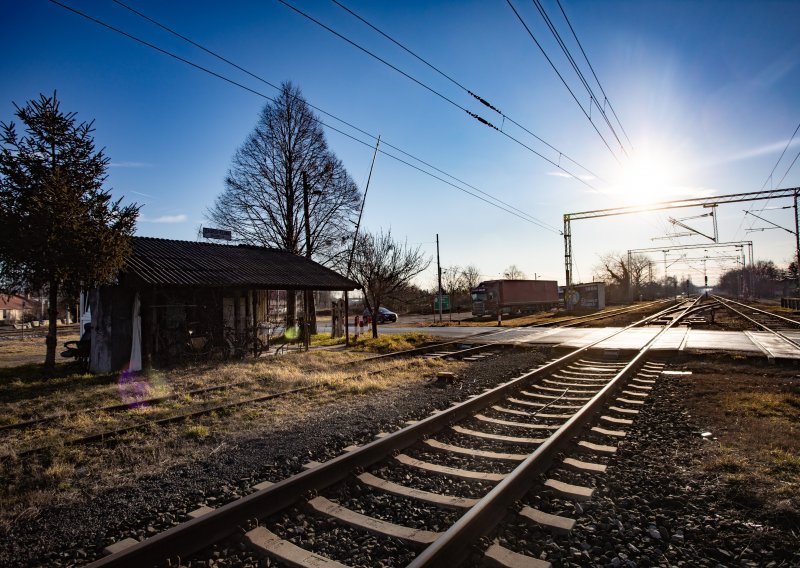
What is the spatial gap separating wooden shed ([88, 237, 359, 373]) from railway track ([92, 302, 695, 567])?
1119 cm

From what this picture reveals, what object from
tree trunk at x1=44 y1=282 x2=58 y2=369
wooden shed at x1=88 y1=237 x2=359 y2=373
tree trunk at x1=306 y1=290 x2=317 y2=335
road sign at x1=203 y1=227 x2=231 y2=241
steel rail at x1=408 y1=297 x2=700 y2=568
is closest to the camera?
steel rail at x1=408 y1=297 x2=700 y2=568

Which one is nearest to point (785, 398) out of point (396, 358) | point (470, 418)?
point (470, 418)

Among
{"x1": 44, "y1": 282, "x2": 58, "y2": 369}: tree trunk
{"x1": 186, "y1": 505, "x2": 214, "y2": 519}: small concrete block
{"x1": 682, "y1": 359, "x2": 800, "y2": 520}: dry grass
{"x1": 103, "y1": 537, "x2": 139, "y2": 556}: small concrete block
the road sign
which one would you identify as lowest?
{"x1": 682, "y1": 359, "x2": 800, "y2": 520}: dry grass

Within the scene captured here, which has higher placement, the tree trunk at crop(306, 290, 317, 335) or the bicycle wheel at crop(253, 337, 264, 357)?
the tree trunk at crop(306, 290, 317, 335)

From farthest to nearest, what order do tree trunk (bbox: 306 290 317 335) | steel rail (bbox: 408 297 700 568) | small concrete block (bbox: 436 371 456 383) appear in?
tree trunk (bbox: 306 290 317 335), small concrete block (bbox: 436 371 456 383), steel rail (bbox: 408 297 700 568)

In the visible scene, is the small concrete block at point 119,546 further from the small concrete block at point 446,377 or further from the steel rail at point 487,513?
the small concrete block at point 446,377

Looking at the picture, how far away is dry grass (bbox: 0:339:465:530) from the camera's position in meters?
5.25

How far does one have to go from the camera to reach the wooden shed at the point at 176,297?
13930 millimetres

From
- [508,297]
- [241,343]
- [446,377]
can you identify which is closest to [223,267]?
[241,343]

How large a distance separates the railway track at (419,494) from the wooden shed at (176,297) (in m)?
11.2

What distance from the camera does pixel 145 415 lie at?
828 centimetres

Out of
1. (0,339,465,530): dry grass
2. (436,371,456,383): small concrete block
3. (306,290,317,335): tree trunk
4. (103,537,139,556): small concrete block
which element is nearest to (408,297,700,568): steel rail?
(103,537,139,556): small concrete block

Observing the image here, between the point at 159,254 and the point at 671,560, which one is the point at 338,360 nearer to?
the point at 159,254

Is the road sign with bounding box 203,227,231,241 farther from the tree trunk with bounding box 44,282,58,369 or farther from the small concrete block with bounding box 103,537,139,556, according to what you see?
the small concrete block with bounding box 103,537,139,556
